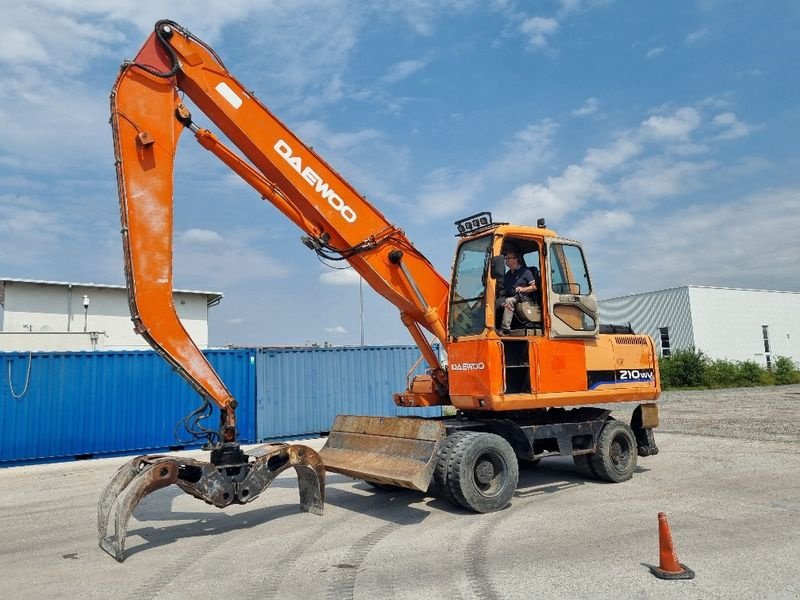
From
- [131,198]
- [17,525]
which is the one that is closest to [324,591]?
[131,198]

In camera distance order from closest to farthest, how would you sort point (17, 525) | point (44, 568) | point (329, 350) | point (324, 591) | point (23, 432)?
point (324, 591) → point (44, 568) → point (17, 525) → point (23, 432) → point (329, 350)

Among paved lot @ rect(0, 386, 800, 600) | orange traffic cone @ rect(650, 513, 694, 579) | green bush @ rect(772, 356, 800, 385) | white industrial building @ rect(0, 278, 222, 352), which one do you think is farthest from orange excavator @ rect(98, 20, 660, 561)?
green bush @ rect(772, 356, 800, 385)

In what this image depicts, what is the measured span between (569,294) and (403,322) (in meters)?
2.31

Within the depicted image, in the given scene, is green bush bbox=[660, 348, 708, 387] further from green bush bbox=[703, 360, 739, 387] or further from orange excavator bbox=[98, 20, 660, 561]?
orange excavator bbox=[98, 20, 660, 561]

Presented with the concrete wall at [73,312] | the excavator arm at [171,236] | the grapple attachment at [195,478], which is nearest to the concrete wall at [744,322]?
the concrete wall at [73,312]

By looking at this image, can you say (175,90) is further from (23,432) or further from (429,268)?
(23,432)

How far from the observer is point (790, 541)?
5602mm

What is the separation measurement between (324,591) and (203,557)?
1.57 meters

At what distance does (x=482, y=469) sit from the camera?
23.2 ft

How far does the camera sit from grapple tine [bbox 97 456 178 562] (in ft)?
17.1

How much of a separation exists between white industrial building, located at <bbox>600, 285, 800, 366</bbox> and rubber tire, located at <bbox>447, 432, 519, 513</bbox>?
102ft

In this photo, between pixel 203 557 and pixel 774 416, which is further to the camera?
pixel 774 416

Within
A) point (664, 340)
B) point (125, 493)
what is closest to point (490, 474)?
point (125, 493)

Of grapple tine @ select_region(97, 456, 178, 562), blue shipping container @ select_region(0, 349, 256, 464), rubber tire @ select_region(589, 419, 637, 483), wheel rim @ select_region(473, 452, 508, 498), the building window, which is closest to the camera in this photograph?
grapple tine @ select_region(97, 456, 178, 562)
